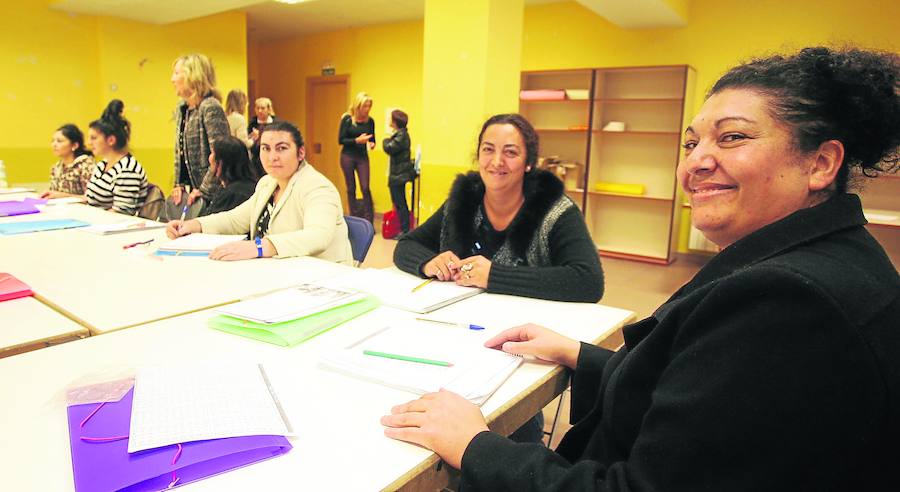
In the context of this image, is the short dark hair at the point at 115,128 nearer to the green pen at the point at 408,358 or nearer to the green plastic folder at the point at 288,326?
the green plastic folder at the point at 288,326

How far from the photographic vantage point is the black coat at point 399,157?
622cm

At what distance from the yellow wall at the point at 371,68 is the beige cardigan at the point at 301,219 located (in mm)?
5195

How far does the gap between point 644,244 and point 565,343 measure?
16.9ft

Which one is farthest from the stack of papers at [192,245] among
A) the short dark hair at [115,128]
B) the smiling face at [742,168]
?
the smiling face at [742,168]

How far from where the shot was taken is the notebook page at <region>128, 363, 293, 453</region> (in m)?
0.83

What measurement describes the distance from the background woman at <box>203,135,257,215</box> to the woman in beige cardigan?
0.33 meters

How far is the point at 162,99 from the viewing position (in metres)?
6.73

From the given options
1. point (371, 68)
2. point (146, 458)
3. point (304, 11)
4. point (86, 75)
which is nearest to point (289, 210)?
point (146, 458)

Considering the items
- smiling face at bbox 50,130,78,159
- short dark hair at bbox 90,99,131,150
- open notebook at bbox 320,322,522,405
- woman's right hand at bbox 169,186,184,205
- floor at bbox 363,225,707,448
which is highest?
short dark hair at bbox 90,99,131,150

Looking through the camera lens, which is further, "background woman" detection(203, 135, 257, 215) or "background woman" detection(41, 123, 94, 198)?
"background woman" detection(41, 123, 94, 198)

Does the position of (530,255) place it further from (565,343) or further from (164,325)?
(164,325)

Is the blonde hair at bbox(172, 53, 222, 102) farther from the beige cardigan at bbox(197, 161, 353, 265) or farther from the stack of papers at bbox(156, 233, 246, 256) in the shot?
the stack of papers at bbox(156, 233, 246, 256)

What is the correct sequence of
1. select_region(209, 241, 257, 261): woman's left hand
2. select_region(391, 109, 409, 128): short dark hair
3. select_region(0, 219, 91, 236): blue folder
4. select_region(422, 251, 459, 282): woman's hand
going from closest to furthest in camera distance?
A: select_region(422, 251, 459, 282): woman's hand
select_region(209, 241, 257, 261): woman's left hand
select_region(0, 219, 91, 236): blue folder
select_region(391, 109, 409, 128): short dark hair

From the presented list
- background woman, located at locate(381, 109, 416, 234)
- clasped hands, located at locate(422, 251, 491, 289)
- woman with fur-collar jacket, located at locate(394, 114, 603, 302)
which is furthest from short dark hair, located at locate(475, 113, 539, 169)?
background woman, located at locate(381, 109, 416, 234)
